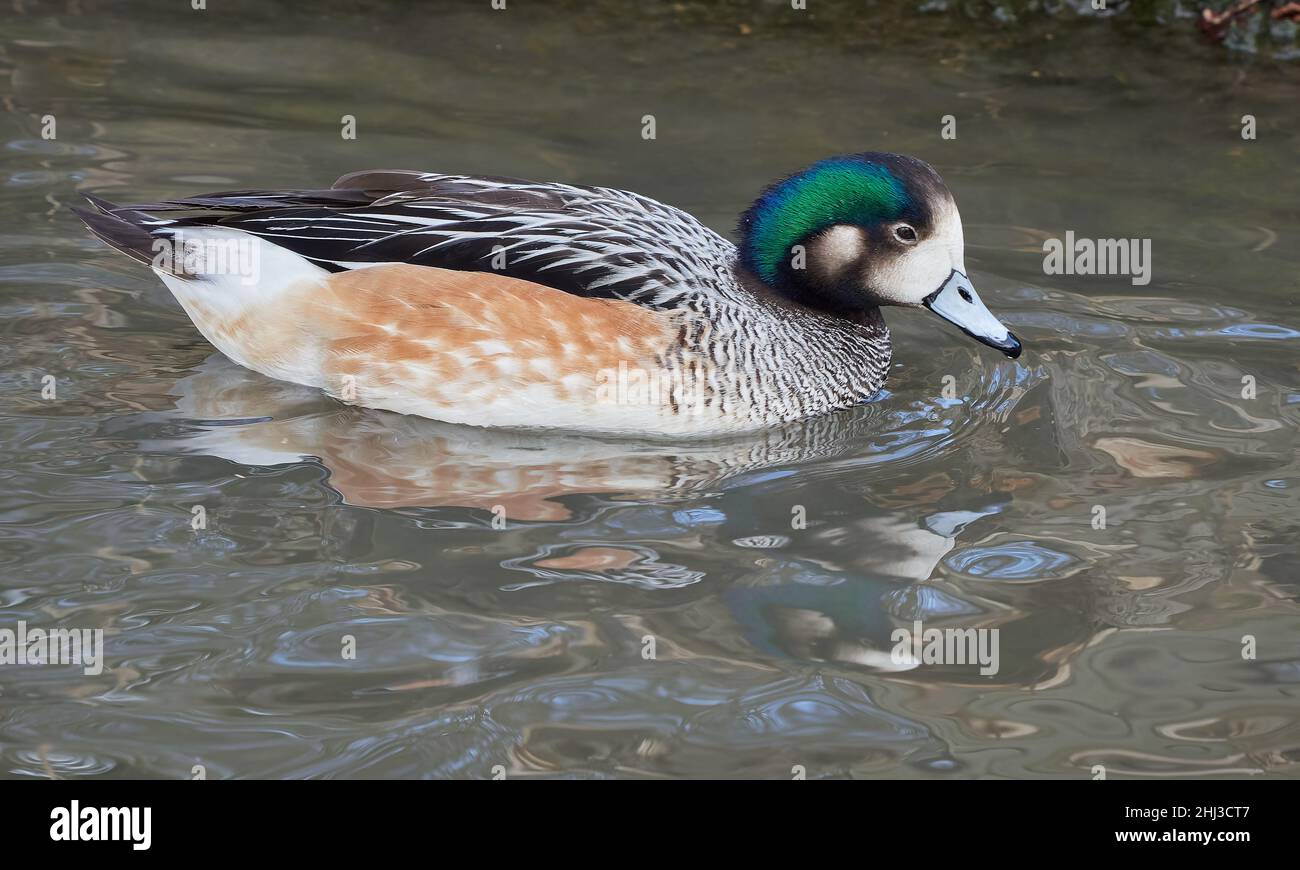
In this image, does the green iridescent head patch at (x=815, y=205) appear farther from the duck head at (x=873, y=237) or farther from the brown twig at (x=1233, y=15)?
the brown twig at (x=1233, y=15)

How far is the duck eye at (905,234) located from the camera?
22.0 feet

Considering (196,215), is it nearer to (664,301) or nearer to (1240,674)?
(664,301)

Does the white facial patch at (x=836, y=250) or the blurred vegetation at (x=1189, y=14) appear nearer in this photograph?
the white facial patch at (x=836, y=250)

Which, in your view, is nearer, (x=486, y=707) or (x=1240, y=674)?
(x=486, y=707)

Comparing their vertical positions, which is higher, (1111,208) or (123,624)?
(1111,208)

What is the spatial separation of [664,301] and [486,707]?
2299mm

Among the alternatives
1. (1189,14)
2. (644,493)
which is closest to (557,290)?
(644,493)

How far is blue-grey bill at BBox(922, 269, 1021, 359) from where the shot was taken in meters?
6.66

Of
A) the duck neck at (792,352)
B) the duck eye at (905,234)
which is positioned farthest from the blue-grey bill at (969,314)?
the duck neck at (792,352)

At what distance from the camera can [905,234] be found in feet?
22.0

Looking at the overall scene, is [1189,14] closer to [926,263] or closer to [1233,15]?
[1233,15]

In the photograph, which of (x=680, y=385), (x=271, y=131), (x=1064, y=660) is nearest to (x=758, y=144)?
(x=271, y=131)

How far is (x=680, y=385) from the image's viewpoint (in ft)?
21.5

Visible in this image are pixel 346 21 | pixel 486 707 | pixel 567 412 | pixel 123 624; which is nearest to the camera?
pixel 486 707
